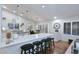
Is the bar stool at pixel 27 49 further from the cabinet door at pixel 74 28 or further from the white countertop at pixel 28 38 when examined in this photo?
the cabinet door at pixel 74 28

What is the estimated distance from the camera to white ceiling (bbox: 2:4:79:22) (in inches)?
47.6

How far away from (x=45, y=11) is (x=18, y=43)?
0.61m

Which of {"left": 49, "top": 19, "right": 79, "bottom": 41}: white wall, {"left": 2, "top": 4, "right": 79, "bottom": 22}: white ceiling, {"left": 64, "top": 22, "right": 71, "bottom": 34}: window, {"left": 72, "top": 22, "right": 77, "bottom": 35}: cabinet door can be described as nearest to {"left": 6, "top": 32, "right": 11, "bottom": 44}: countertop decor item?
{"left": 2, "top": 4, "right": 79, "bottom": 22}: white ceiling

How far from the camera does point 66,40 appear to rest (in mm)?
1434

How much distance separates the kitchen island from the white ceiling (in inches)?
11.2

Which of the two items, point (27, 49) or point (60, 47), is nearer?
point (27, 49)

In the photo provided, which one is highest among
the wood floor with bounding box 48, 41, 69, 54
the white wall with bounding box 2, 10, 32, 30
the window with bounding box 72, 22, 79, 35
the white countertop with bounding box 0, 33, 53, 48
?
the white wall with bounding box 2, 10, 32, 30

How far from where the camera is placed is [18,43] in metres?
1.40

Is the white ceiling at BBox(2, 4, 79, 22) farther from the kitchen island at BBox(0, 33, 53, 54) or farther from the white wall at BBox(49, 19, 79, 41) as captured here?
the kitchen island at BBox(0, 33, 53, 54)

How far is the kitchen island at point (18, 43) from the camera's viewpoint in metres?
1.25

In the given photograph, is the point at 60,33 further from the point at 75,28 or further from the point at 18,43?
the point at 18,43

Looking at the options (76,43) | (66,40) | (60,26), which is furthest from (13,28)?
(76,43)

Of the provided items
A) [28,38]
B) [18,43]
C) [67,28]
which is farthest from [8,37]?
[67,28]

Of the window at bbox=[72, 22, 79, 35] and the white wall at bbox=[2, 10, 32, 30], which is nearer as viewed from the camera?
the white wall at bbox=[2, 10, 32, 30]
